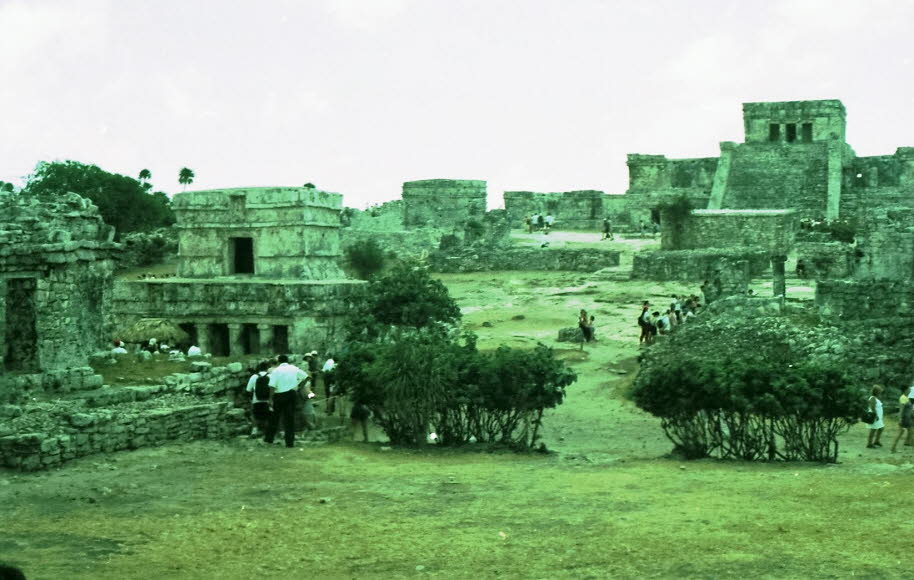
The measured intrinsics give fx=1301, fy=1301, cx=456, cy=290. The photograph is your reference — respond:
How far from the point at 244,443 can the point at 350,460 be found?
1.53 metres

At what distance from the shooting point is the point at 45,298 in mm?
16078

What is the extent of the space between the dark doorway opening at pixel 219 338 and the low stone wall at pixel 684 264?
47.3 ft

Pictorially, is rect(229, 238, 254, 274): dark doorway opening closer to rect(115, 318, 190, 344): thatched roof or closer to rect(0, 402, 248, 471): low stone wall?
rect(115, 318, 190, 344): thatched roof

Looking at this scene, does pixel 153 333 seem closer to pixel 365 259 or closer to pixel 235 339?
pixel 235 339

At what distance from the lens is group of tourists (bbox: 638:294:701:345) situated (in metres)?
27.2

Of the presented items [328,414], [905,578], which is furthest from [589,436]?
[905,578]

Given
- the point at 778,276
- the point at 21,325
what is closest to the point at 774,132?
the point at 778,276

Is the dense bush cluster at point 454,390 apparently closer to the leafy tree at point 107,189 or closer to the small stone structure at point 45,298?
the small stone structure at point 45,298

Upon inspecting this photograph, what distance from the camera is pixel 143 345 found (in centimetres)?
2317

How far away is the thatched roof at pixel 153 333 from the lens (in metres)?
23.2

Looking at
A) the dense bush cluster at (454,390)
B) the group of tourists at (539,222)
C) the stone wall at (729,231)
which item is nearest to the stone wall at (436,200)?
the group of tourists at (539,222)

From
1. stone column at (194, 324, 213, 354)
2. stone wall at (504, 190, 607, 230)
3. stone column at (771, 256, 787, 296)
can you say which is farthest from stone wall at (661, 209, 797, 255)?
stone column at (194, 324, 213, 354)

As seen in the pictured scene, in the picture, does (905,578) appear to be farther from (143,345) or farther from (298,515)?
(143,345)

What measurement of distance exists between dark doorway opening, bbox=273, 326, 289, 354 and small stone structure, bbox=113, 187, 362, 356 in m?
0.02
